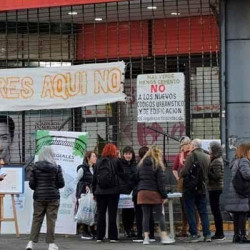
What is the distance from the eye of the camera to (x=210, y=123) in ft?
50.9

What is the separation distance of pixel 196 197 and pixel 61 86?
15.4 ft

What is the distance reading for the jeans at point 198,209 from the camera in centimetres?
1182

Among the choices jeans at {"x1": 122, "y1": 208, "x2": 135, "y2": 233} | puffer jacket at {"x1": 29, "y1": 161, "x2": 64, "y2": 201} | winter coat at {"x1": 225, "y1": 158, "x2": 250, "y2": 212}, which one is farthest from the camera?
jeans at {"x1": 122, "y1": 208, "x2": 135, "y2": 233}

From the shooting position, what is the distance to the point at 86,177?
12.6 metres

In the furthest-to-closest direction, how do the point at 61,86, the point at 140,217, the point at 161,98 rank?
the point at 61,86, the point at 161,98, the point at 140,217

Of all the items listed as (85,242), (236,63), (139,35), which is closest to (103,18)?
(139,35)

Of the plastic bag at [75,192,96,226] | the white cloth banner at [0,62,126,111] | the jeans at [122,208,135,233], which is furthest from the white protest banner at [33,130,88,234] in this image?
the white cloth banner at [0,62,126,111]

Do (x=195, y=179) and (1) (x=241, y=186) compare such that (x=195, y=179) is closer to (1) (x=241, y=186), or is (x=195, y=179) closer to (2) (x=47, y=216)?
(1) (x=241, y=186)

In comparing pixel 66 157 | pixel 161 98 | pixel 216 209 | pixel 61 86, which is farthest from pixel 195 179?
pixel 61 86

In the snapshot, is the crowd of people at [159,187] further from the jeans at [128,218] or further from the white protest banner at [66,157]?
the white protest banner at [66,157]

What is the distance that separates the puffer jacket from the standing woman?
150 centimetres

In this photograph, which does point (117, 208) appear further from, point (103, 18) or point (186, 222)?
point (103, 18)

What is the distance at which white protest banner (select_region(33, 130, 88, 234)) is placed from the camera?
13.1 metres

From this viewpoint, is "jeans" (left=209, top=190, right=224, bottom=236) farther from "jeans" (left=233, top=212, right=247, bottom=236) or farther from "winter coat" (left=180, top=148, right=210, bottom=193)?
"jeans" (left=233, top=212, right=247, bottom=236)
